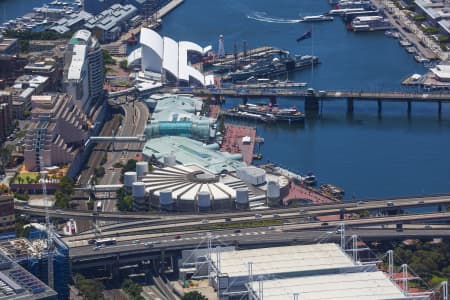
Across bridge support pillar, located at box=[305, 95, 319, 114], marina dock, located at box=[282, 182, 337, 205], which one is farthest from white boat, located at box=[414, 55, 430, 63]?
marina dock, located at box=[282, 182, 337, 205]

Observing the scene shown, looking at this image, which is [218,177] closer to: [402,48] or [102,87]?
[102,87]

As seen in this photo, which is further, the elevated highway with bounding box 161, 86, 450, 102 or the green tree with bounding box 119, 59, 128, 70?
the green tree with bounding box 119, 59, 128, 70

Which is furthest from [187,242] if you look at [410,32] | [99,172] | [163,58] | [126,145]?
[410,32]

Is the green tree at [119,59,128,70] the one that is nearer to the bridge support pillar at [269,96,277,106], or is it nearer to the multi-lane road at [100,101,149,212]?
the multi-lane road at [100,101,149,212]

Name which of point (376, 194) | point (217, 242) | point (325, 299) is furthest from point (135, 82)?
point (325, 299)

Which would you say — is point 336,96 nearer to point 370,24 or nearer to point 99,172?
point 99,172

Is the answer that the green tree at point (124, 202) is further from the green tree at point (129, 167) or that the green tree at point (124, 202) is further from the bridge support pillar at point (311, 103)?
the bridge support pillar at point (311, 103)

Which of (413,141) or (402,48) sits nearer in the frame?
(413,141)
